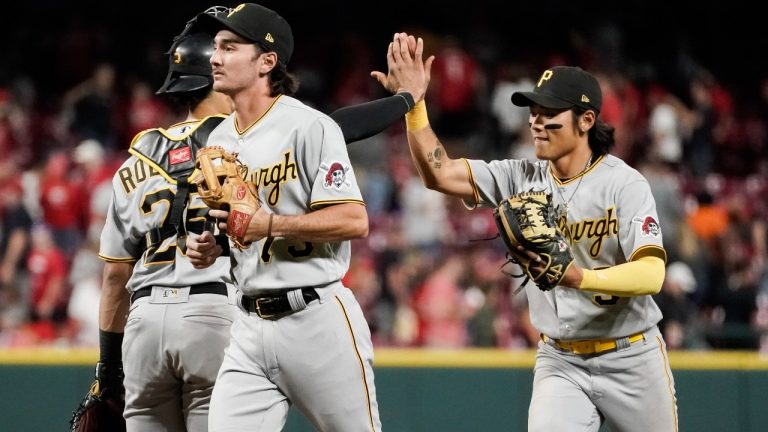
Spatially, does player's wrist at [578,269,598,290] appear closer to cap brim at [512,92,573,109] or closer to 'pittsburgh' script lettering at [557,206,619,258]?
'pittsburgh' script lettering at [557,206,619,258]

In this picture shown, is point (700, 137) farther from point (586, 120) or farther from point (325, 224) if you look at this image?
point (325, 224)

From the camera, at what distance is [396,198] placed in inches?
435

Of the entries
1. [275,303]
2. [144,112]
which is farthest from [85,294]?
[275,303]

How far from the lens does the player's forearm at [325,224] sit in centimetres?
386

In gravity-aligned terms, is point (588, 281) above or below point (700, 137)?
below

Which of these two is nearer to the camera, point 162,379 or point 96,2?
point 162,379

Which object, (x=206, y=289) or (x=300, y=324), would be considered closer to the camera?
(x=300, y=324)

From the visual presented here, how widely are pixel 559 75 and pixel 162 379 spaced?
2080 mm

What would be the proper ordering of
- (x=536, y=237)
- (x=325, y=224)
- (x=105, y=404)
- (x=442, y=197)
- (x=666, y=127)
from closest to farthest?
(x=325, y=224), (x=536, y=237), (x=105, y=404), (x=442, y=197), (x=666, y=127)

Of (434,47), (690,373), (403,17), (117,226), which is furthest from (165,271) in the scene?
(403,17)

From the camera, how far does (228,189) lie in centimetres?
390

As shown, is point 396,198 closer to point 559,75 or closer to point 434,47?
point 434,47

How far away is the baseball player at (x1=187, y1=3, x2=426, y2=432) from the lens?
13.0 ft

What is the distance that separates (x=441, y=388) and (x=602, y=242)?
2128 mm
